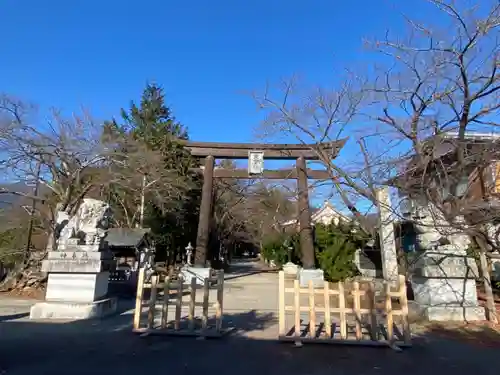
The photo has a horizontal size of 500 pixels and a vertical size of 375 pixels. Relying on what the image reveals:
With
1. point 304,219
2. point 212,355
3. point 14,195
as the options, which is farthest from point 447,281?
point 14,195

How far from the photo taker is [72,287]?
25.3 ft

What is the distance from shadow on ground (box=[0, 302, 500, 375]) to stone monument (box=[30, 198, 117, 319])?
39.8 inches

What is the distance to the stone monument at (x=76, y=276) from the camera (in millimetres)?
7559

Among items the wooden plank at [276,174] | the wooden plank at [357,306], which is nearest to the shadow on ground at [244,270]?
the wooden plank at [276,174]

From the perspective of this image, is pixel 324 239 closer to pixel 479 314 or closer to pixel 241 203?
pixel 479 314

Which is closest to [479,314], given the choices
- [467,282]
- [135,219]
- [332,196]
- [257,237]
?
[467,282]

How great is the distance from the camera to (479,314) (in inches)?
296

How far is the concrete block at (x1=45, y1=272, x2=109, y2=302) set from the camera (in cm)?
771

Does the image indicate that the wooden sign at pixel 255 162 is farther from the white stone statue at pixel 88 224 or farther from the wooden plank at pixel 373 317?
the wooden plank at pixel 373 317

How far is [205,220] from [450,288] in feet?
39.5

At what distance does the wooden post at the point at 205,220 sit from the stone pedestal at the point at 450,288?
11205 mm

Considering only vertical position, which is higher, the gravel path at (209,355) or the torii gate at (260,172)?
the torii gate at (260,172)

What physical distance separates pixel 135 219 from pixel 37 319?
1562 cm

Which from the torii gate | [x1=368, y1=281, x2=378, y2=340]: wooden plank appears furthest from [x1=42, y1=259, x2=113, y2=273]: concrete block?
the torii gate
